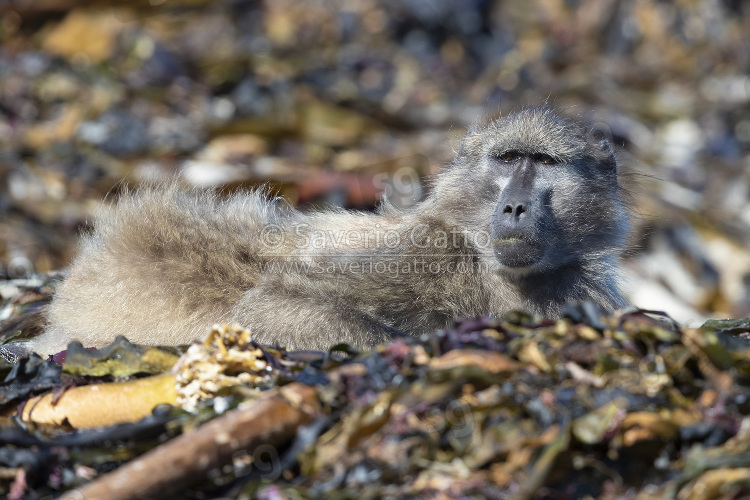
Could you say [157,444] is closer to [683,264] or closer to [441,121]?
[683,264]

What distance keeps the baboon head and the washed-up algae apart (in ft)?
2.47

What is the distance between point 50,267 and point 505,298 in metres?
4.43

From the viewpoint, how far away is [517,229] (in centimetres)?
299

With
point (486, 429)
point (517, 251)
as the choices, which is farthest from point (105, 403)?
point (517, 251)

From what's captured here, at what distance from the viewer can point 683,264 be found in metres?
7.15

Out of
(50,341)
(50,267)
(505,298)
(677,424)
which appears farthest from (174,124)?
(677,424)

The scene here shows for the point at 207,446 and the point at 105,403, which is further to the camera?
the point at 105,403
